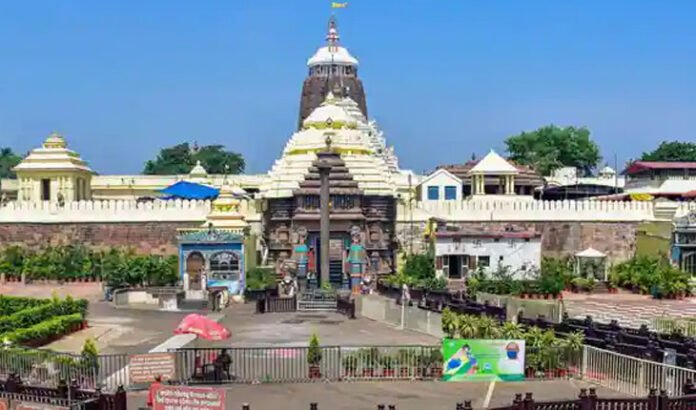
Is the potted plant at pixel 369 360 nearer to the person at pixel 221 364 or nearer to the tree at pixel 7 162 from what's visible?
the person at pixel 221 364

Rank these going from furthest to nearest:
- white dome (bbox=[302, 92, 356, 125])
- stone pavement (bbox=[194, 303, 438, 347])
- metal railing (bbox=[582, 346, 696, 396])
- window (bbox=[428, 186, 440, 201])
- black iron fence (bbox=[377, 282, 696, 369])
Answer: window (bbox=[428, 186, 440, 201])
white dome (bbox=[302, 92, 356, 125])
stone pavement (bbox=[194, 303, 438, 347])
black iron fence (bbox=[377, 282, 696, 369])
metal railing (bbox=[582, 346, 696, 396])

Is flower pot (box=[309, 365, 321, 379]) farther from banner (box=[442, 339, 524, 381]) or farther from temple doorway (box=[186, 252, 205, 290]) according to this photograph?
temple doorway (box=[186, 252, 205, 290])

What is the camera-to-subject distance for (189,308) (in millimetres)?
33844

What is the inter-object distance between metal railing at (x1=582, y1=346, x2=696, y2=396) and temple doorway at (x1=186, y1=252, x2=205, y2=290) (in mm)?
20409

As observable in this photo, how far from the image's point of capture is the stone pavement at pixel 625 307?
103 feet

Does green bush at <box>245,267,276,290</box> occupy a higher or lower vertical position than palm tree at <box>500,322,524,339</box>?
higher

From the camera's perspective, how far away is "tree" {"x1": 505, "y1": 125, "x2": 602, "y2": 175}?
281ft

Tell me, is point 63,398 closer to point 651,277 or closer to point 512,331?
point 512,331

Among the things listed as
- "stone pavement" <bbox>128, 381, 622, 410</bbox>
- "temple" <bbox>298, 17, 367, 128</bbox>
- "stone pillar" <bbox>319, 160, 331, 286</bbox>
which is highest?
"temple" <bbox>298, 17, 367, 128</bbox>

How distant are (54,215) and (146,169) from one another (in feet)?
168

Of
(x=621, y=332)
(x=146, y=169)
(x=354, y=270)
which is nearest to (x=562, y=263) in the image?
(x=354, y=270)

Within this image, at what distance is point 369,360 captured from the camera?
763 inches

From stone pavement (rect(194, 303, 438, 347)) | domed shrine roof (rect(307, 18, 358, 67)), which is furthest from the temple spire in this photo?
stone pavement (rect(194, 303, 438, 347))

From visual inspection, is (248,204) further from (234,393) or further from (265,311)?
(234,393)
